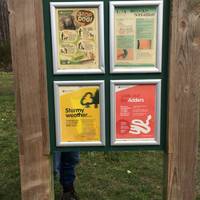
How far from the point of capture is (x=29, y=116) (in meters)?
2.91

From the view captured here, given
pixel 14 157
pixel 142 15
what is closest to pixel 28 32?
pixel 142 15

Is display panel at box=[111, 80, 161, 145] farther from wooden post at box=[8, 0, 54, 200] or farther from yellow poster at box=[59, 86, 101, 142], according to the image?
wooden post at box=[8, 0, 54, 200]

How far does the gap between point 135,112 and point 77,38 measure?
1.99ft

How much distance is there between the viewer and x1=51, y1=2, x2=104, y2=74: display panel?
2.75m

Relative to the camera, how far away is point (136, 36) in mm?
2793

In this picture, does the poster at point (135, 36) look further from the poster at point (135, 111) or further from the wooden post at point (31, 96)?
the wooden post at point (31, 96)

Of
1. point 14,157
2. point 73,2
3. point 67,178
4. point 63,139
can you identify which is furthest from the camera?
point 14,157

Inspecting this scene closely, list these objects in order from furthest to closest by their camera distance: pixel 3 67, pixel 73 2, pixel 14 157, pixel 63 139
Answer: pixel 3 67
pixel 14 157
pixel 63 139
pixel 73 2

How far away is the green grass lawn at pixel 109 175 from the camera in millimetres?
4395

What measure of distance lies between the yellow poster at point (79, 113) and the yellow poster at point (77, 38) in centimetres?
16

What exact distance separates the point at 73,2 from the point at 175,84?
0.82m

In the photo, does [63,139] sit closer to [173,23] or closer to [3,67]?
[173,23]

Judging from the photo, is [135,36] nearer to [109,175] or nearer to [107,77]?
[107,77]

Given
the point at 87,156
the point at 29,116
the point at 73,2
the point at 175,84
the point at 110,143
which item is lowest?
the point at 87,156
